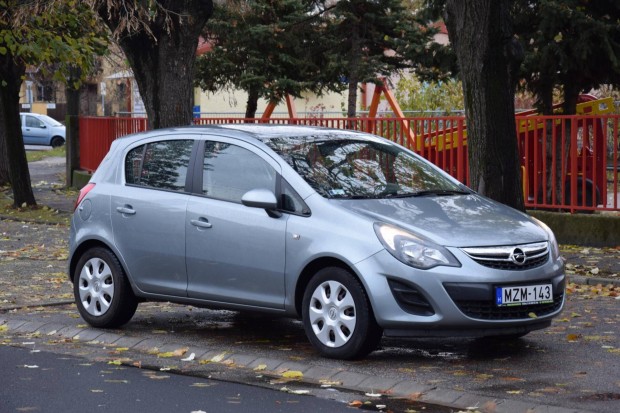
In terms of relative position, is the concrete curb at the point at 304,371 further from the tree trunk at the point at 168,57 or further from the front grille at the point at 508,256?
the tree trunk at the point at 168,57

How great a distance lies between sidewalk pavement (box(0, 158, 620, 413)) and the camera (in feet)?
25.6

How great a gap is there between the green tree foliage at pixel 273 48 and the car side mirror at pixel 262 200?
21.0 m

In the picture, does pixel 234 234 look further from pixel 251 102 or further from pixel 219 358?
pixel 251 102

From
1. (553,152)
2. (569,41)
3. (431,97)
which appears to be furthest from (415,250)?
(431,97)

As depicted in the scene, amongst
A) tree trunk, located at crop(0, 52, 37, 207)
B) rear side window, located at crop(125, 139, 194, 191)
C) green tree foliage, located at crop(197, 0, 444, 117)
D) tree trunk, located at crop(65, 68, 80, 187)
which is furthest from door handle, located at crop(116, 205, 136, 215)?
tree trunk, located at crop(65, 68, 80, 187)

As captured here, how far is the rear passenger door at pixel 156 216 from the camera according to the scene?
1005 centimetres

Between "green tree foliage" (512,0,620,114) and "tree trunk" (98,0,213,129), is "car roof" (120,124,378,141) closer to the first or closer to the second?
"tree trunk" (98,0,213,129)

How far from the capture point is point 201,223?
9812mm

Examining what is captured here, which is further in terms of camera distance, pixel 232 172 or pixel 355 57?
pixel 355 57

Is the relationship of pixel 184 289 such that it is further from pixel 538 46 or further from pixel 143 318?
pixel 538 46

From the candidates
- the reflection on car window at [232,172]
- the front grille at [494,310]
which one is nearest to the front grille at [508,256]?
the front grille at [494,310]

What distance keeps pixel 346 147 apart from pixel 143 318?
2.61 meters

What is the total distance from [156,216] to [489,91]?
17.0 feet

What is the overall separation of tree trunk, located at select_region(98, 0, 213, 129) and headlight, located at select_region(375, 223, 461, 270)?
29.3ft
